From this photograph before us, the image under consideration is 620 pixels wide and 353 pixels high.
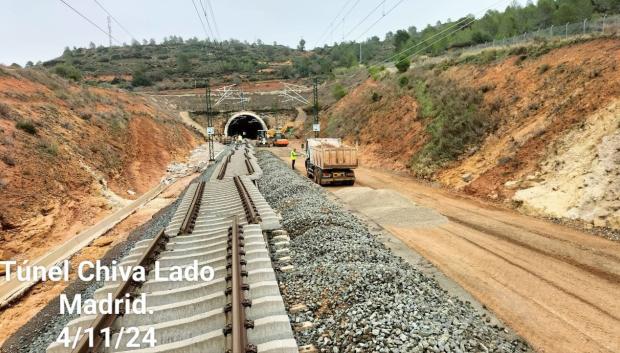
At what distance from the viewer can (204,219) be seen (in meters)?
13.0

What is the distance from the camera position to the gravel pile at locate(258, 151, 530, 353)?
5660 millimetres

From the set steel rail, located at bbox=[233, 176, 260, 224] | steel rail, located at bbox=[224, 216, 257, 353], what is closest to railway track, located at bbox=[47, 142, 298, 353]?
steel rail, located at bbox=[224, 216, 257, 353]

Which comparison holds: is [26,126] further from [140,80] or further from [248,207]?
[140,80]

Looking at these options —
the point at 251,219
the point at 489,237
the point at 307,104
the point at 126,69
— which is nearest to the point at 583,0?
the point at 307,104

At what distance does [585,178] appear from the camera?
15.2 metres

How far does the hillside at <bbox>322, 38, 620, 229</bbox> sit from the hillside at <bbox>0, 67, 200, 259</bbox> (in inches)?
775

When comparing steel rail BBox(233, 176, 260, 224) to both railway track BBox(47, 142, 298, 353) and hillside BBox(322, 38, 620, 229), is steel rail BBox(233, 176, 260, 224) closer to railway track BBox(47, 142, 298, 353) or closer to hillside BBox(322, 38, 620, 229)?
railway track BBox(47, 142, 298, 353)

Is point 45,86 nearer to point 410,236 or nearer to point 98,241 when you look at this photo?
point 98,241

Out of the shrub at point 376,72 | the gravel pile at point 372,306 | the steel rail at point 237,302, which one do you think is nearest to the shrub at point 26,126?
the steel rail at point 237,302

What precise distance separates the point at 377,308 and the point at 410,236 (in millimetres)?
6793

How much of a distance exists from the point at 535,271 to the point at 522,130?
44.4 feet

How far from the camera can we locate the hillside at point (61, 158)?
17.0 m

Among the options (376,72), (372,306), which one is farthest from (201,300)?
(376,72)

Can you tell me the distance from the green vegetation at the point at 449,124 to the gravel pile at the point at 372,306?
16.6 meters
